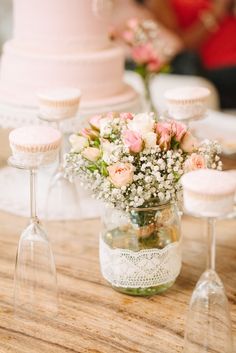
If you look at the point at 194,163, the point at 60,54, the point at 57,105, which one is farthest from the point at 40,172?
the point at 194,163

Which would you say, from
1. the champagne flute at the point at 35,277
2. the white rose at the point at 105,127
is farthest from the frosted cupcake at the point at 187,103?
the champagne flute at the point at 35,277

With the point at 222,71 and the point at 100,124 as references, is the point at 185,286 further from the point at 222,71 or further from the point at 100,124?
the point at 222,71

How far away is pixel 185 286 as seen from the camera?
4.85 ft

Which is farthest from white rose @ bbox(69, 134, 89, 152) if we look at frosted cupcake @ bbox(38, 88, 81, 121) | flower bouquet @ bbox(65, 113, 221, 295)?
frosted cupcake @ bbox(38, 88, 81, 121)

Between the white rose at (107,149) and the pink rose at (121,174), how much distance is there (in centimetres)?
2

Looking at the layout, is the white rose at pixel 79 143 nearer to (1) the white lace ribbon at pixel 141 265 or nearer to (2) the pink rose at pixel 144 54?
(1) the white lace ribbon at pixel 141 265

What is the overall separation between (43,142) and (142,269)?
32 cm

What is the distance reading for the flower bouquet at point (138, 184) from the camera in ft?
4.29

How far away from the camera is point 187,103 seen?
1634 mm

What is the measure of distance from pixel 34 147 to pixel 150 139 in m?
0.21

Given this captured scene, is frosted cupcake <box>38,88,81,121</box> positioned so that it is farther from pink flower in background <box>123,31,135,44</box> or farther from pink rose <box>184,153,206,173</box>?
pink flower in background <box>123,31,135,44</box>

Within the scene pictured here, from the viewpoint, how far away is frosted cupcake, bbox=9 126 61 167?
1.27 m

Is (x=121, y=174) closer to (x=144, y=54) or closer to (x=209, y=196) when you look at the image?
(x=209, y=196)

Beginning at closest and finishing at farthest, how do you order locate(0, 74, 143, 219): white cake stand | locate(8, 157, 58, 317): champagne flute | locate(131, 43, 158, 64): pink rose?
1. locate(8, 157, 58, 317): champagne flute
2. locate(0, 74, 143, 219): white cake stand
3. locate(131, 43, 158, 64): pink rose
